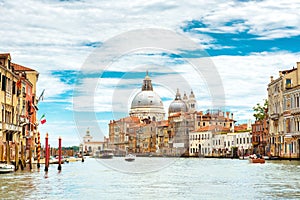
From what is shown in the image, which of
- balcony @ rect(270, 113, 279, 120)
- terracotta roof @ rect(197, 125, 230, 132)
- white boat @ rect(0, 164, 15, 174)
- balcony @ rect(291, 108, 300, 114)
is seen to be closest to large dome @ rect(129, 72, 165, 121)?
terracotta roof @ rect(197, 125, 230, 132)

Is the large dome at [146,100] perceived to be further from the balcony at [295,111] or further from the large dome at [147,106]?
the balcony at [295,111]

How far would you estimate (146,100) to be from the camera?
124188 millimetres

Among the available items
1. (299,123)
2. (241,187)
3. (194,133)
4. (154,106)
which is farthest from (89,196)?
(154,106)

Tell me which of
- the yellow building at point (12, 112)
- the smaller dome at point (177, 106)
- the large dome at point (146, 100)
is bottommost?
the yellow building at point (12, 112)

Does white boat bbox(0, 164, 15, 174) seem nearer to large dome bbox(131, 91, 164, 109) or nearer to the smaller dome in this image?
the smaller dome

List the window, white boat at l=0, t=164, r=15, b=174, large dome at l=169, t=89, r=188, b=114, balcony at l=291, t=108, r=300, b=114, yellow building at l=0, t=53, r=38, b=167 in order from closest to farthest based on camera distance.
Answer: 1. white boat at l=0, t=164, r=15, b=174
2. yellow building at l=0, t=53, r=38, b=167
3. balcony at l=291, t=108, r=300, b=114
4. the window
5. large dome at l=169, t=89, r=188, b=114

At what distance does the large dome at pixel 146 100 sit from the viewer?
124 meters

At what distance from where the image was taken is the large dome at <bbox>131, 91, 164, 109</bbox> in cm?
12375

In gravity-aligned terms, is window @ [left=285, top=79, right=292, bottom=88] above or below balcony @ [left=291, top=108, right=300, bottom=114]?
above

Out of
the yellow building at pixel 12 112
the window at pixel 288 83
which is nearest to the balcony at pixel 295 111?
the window at pixel 288 83

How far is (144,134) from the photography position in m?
107

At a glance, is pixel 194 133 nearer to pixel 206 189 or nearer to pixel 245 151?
pixel 245 151

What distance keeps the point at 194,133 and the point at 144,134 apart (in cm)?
2198

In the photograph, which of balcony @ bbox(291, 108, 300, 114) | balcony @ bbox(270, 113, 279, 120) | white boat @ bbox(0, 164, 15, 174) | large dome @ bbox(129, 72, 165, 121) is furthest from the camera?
large dome @ bbox(129, 72, 165, 121)
